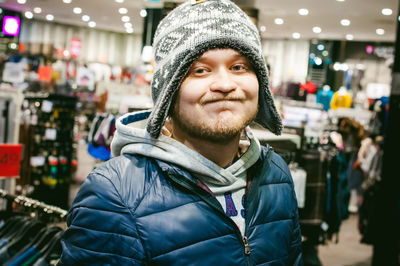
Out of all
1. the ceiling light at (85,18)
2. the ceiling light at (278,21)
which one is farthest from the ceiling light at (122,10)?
the ceiling light at (278,21)

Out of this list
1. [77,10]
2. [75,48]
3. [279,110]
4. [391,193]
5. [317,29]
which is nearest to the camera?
[391,193]

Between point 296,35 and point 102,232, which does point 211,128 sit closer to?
point 102,232

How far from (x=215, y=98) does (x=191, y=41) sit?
0.17 metres

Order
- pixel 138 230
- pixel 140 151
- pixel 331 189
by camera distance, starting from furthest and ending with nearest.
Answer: pixel 331 189 → pixel 140 151 → pixel 138 230

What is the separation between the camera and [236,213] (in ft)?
3.87

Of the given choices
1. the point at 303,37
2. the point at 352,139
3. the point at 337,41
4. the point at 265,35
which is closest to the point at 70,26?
the point at 265,35

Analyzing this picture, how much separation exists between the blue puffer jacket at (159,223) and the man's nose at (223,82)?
0.25 meters

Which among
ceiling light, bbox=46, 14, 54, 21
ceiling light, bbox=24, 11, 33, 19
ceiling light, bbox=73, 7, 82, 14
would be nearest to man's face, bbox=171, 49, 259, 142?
ceiling light, bbox=73, 7, 82, 14

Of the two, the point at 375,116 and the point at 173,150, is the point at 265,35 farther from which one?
the point at 173,150

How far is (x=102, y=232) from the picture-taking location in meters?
0.96

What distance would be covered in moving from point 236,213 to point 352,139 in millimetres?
5926

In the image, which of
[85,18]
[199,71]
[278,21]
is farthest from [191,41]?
[85,18]

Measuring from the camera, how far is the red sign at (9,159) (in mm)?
2301

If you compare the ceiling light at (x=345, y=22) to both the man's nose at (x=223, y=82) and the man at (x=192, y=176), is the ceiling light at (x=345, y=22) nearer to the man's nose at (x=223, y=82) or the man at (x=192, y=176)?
the man at (x=192, y=176)
